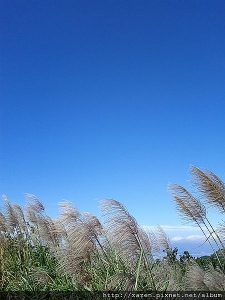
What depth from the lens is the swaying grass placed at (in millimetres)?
3643

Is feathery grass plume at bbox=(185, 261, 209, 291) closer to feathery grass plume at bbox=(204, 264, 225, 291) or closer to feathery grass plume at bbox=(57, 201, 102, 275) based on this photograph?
feathery grass plume at bbox=(204, 264, 225, 291)

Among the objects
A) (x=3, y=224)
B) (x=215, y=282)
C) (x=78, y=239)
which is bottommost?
(x=215, y=282)

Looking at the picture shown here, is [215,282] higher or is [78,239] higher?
[78,239]

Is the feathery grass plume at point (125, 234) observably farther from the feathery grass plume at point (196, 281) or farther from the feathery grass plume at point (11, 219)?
the feathery grass plume at point (11, 219)

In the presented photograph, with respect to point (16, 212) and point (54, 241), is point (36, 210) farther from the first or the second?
point (54, 241)

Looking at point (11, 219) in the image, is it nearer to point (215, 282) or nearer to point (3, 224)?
point (3, 224)

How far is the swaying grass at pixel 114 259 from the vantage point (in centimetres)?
364

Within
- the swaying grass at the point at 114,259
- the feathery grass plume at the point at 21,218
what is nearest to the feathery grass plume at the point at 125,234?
the swaying grass at the point at 114,259

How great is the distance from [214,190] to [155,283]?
106 centimetres

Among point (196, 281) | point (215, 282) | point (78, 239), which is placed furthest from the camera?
point (78, 239)

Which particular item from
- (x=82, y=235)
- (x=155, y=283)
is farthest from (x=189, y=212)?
(x=82, y=235)

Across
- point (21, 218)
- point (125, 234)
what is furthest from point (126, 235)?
point (21, 218)

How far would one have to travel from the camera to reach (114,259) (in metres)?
4.76

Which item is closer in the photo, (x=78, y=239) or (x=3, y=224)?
Result: (x=78, y=239)
